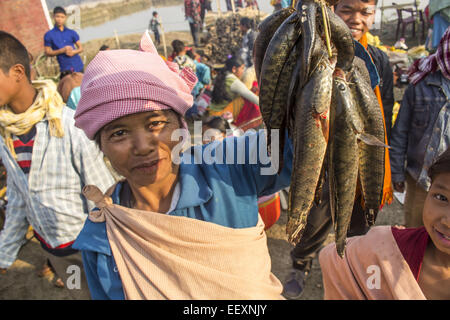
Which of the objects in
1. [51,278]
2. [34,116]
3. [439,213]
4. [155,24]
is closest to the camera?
[439,213]

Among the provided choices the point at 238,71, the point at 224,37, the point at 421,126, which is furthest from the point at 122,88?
the point at 224,37

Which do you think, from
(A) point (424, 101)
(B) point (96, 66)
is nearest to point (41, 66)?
(B) point (96, 66)

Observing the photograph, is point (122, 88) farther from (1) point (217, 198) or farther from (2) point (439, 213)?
(2) point (439, 213)

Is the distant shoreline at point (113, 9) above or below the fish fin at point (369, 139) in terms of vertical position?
above

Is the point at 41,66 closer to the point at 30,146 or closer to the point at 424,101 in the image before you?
the point at 30,146

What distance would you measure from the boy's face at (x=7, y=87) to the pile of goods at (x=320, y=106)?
1.98 m

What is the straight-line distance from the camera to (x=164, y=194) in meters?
1.50

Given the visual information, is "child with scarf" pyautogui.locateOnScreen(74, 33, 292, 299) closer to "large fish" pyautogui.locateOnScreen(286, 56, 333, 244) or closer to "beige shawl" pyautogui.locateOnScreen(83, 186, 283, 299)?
"beige shawl" pyautogui.locateOnScreen(83, 186, 283, 299)

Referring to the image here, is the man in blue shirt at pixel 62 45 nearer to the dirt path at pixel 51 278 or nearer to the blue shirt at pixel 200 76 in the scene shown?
the blue shirt at pixel 200 76

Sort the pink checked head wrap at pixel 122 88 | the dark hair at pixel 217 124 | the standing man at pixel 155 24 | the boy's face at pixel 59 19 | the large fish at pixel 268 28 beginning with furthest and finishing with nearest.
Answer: the standing man at pixel 155 24
the boy's face at pixel 59 19
the dark hair at pixel 217 124
the pink checked head wrap at pixel 122 88
the large fish at pixel 268 28

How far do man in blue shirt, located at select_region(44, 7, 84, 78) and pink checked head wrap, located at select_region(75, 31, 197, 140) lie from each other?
262 inches

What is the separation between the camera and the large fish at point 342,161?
0.80 metres

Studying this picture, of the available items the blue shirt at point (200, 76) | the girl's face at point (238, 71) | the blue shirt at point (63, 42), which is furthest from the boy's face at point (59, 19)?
the girl's face at point (238, 71)

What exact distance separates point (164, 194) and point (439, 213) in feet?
4.26
